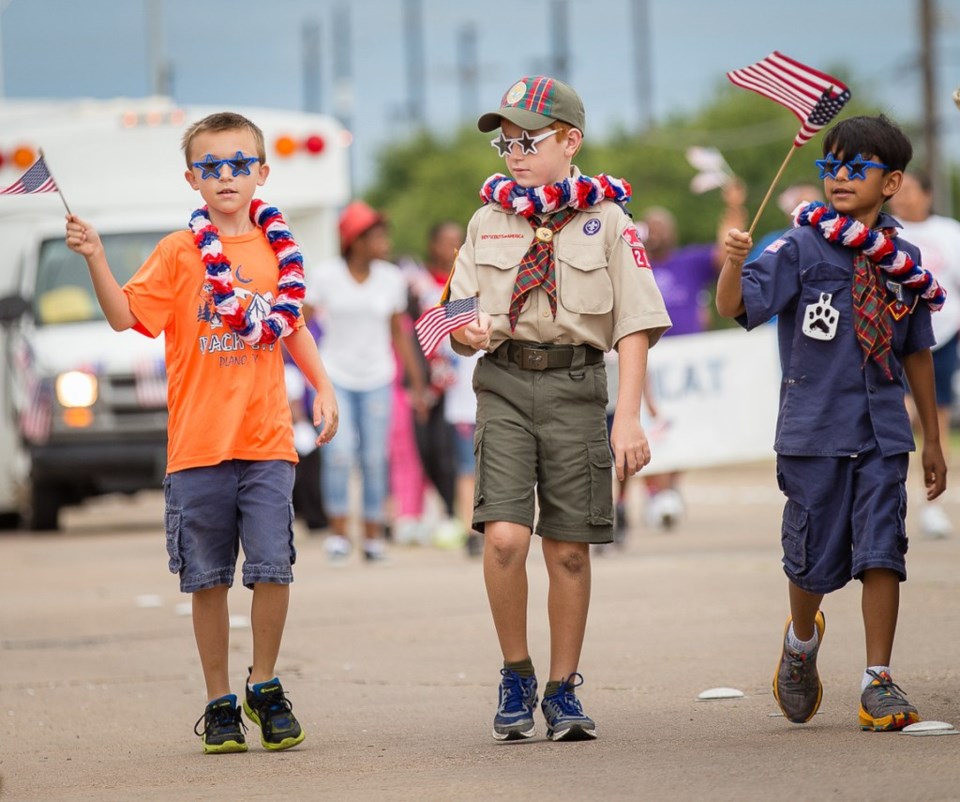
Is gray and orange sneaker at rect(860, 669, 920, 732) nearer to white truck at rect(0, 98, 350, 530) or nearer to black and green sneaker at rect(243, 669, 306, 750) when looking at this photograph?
black and green sneaker at rect(243, 669, 306, 750)

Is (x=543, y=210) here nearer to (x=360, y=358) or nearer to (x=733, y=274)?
(x=733, y=274)

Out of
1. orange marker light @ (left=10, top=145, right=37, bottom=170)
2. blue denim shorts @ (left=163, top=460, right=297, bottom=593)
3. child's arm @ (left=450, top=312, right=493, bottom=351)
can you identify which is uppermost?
orange marker light @ (left=10, top=145, right=37, bottom=170)

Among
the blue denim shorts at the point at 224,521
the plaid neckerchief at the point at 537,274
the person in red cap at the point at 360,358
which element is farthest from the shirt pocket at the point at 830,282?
the person in red cap at the point at 360,358

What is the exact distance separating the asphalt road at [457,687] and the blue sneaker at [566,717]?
0.07 m

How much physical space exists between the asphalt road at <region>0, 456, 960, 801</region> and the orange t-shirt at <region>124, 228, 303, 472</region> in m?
0.96

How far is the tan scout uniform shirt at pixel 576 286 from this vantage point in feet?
19.4

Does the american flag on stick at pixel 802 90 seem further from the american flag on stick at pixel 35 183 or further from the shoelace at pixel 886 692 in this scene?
the american flag on stick at pixel 35 183

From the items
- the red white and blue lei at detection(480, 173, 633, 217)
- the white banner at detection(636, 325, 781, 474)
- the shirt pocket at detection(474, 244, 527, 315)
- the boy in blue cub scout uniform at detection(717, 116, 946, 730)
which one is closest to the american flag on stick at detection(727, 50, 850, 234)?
the boy in blue cub scout uniform at detection(717, 116, 946, 730)

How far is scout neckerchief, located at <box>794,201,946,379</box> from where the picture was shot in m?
5.84

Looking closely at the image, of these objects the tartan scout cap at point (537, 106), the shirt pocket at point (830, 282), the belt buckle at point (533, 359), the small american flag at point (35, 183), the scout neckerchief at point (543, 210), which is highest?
the tartan scout cap at point (537, 106)

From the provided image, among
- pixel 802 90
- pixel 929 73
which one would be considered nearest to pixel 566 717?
pixel 802 90

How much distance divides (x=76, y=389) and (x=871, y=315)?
10567 millimetres

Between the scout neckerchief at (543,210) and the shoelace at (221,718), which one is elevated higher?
the scout neckerchief at (543,210)

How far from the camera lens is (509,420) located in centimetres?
594
